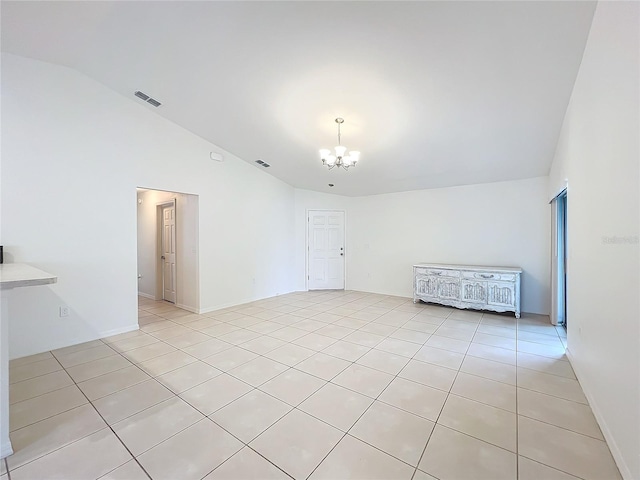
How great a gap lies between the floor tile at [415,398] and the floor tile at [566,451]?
1.78 ft

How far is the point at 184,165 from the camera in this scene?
476 cm

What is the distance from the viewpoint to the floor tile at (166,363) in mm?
2854

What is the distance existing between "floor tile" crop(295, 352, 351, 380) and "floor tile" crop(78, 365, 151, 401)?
152 centimetres

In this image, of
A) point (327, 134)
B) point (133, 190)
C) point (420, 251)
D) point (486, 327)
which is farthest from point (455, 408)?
point (133, 190)

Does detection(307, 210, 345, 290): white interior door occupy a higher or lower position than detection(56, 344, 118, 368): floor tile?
higher

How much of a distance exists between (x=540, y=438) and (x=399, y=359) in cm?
136

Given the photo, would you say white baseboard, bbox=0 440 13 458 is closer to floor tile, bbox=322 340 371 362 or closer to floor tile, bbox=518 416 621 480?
floor tile, bbox=322 340 371 362

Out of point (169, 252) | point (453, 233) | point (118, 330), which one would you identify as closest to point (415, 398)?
point (118, 330)

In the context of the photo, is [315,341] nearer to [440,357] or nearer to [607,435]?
[440,357]

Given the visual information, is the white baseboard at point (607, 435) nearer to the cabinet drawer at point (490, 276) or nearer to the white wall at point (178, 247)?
the cabinet drawer at point (490, 276)

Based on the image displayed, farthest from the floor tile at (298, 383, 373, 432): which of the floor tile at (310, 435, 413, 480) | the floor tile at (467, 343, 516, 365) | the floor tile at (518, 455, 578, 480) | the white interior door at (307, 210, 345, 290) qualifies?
the white interior door at (307, 210, 345, 290)

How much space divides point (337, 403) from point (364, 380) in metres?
0.46

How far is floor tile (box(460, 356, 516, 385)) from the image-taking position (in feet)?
8.86

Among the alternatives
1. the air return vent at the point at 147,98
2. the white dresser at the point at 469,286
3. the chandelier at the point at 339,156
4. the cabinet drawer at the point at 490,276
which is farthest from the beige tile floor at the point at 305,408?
the air return vent at the point at 147,98
